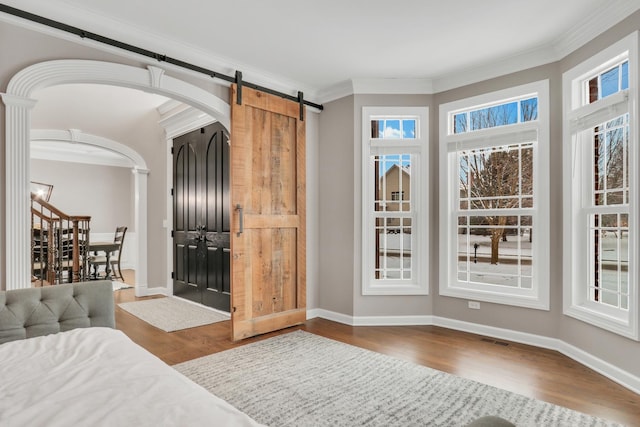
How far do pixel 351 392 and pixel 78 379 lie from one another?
1.70 metres

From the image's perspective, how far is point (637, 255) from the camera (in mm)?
2566

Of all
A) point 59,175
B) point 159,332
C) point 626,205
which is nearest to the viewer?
point 626,205

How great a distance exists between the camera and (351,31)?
10.1 ft

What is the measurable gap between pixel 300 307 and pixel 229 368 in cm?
146

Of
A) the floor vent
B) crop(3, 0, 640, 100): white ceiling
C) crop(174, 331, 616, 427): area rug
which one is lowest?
the floor vent

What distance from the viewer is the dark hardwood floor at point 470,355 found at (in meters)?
2.45

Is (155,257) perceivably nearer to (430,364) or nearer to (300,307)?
(300,307)

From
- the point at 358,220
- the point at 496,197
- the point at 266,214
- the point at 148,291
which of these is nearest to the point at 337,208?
the point at 358,220

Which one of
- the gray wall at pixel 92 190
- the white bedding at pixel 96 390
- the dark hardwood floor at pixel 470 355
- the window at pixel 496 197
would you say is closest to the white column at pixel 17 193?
the white bedding at pixel 96 390

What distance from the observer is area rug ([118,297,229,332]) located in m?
4.23

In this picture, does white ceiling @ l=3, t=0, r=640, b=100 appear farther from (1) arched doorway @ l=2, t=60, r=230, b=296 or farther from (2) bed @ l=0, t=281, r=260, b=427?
(2) bed @ l=0, t=281, r=260, b=427

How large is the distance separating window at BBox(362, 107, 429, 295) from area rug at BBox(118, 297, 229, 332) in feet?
6.61

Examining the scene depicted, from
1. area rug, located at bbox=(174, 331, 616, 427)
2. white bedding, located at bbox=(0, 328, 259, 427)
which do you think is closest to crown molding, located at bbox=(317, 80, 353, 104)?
area rug, located at bbox=(174, 331, 616, 427)

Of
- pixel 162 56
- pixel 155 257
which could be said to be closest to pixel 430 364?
pixel 162 56
